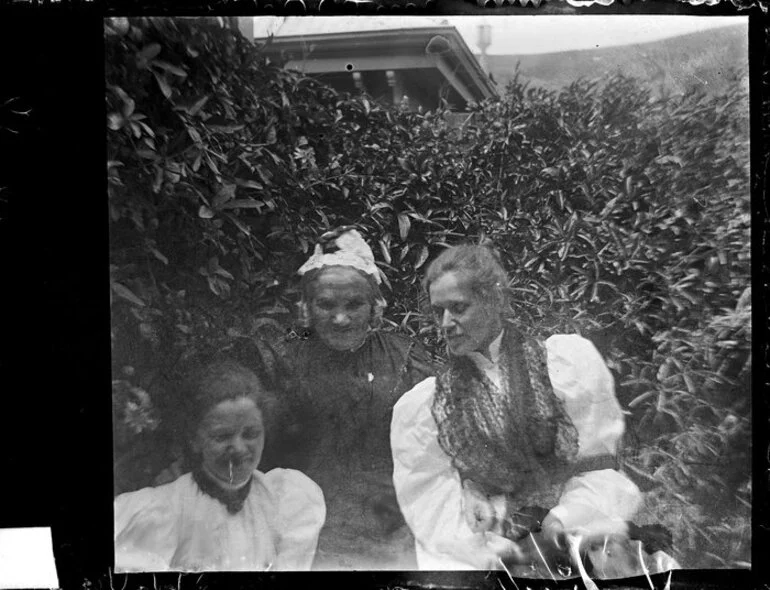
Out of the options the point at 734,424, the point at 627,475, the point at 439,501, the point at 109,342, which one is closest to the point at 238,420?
the point at 109,342

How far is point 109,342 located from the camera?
244 cm

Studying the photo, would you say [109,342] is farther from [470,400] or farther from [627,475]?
[627,475]

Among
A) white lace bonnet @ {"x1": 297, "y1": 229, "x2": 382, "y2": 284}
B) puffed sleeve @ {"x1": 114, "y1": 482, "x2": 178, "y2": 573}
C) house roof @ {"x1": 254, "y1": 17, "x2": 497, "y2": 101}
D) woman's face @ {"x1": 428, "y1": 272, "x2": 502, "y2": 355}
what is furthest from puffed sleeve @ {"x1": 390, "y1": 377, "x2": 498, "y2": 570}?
house roof @ {"x1": 254, "y1": 17, "x2": 497, "y2": 101}

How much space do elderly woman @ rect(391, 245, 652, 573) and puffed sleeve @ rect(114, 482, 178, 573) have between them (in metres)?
0.77

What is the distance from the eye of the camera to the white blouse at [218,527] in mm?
2428

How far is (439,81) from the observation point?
244cm

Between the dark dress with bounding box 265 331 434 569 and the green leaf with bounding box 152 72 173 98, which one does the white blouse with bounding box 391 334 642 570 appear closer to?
the dark dress with bounding box 265 331 434 569

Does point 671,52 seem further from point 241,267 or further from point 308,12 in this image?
point 241,267

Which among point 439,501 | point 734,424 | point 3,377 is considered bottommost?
point 439,501

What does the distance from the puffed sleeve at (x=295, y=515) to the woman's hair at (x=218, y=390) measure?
190 mm

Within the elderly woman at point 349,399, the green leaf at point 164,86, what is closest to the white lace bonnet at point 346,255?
the elderly woman at point 349,399

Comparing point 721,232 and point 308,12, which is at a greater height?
point 308,12

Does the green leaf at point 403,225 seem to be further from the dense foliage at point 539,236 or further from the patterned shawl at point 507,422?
the patterned shawl at point 507,422

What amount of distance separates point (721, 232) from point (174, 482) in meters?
2.00
